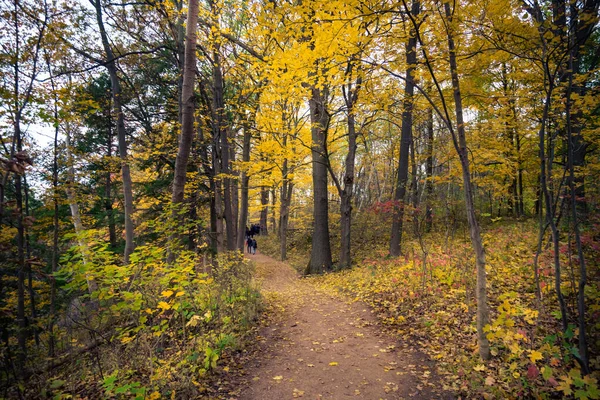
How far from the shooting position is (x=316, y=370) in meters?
3.76

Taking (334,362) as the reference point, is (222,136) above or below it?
above

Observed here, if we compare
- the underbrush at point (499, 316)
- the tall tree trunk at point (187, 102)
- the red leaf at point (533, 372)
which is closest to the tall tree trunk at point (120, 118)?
the tall tree trunk at point (187, 102)

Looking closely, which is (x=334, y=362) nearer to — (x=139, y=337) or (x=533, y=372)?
(x=533, y=372)

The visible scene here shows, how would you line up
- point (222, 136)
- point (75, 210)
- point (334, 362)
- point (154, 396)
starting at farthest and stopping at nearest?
point (75, 210) < point (222, 136) < point (334, 362) < point (154, 396)

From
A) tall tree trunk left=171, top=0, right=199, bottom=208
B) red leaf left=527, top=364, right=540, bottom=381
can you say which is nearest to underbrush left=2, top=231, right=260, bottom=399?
tall tree trunk left=171, top=0, right=199, bottom=208

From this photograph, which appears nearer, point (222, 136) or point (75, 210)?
point (222, 136)

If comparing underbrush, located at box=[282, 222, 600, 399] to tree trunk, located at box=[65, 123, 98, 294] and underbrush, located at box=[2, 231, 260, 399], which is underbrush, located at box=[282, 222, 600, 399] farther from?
tree trunk, located at box=[65, 123, 98, 294]

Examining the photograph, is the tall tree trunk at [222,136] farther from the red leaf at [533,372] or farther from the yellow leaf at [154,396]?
the red leaf at [533,372]

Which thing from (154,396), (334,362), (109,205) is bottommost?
(334,362)

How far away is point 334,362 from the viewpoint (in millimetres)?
3916

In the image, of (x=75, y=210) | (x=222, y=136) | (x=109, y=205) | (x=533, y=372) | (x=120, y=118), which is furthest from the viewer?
(x=109, y=205)

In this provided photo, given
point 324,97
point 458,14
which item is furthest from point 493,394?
point 324,97

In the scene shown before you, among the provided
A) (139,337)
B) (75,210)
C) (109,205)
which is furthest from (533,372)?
(109,205)

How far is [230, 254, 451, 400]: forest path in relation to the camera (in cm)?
327
